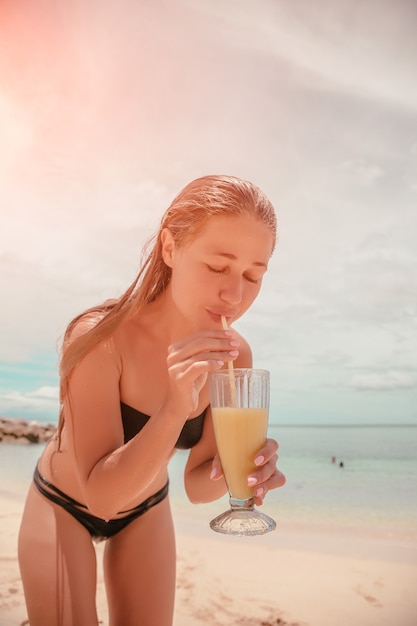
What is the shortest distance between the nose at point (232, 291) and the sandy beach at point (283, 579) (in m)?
3.09

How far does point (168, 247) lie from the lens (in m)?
1.75

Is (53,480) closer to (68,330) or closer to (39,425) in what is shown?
(68,330)

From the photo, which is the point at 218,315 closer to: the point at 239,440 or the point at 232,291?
the point at 232,291

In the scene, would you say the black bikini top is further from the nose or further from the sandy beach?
the sandy beach

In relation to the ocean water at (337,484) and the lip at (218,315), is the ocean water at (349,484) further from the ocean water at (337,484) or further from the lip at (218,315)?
the lip at (218,315)

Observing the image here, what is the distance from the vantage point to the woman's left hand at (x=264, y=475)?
55.9 inches

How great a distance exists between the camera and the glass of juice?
142 centimetres

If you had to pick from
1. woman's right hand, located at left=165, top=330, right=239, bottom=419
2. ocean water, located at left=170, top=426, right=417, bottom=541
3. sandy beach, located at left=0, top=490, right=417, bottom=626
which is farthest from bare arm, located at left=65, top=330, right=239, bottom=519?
ocean water, located at left=170, top=426, right=417, bottom=541

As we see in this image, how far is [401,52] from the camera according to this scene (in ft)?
16.6

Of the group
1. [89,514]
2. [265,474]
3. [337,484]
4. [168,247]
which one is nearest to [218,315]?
[168,247]

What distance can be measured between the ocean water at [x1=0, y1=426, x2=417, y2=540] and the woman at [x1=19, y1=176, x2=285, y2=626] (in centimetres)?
598

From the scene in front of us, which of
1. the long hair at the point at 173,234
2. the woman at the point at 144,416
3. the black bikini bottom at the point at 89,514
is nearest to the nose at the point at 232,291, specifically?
the woman at the point at 144,416

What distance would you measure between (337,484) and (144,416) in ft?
32.4

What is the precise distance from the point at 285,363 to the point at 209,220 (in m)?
14.9
